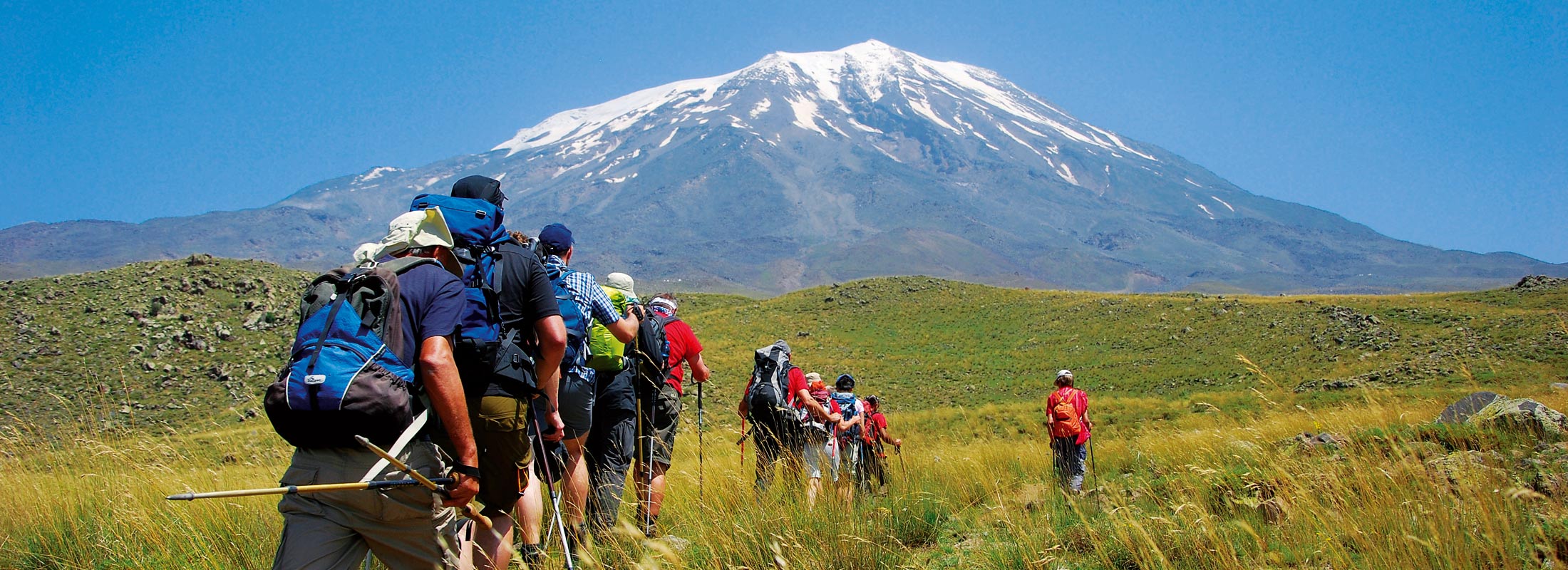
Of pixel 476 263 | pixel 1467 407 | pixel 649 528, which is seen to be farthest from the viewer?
pixel 1467 407

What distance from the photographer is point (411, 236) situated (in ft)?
9.25

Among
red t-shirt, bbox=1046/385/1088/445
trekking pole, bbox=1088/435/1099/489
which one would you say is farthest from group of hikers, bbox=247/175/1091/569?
red t-shirt, bbox=1046/385/1088/445

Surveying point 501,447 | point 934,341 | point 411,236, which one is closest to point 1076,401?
point 501,447

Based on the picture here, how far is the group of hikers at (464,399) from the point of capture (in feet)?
7.84

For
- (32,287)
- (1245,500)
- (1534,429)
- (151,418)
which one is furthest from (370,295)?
(32,287)

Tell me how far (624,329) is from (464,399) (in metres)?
1.41

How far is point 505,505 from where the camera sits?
321 centimetres

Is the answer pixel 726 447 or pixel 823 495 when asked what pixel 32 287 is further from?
pixel 823 495

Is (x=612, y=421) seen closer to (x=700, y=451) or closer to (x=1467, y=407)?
(x=700, y=451)

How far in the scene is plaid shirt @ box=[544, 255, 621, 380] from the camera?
392cm

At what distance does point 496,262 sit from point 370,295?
2.54 feet

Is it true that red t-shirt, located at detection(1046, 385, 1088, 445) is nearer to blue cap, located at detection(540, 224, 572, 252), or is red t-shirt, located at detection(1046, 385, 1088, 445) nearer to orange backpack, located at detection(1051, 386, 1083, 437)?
orange backpack, located at detection(1051, 386, 1083, 437)

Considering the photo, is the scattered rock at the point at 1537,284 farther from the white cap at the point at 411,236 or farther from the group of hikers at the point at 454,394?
the white cap at the point at 411,236

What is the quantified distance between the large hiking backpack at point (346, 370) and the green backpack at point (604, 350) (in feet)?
5.33
